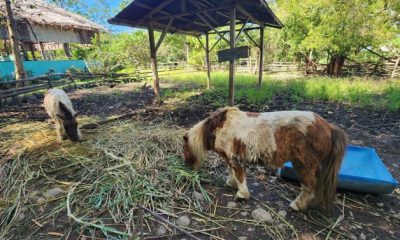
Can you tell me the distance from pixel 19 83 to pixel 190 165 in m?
10.2

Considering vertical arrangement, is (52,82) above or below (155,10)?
below

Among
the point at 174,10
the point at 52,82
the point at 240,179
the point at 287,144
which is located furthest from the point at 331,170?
the point at 52,82

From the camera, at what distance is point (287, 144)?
7.42ft

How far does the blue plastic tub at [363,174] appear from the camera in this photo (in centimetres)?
252

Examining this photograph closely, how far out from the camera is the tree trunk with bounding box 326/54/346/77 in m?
15.4

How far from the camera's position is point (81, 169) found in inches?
132

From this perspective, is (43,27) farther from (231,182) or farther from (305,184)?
(305,184)

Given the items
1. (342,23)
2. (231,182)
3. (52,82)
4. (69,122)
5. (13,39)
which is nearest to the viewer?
(231,182)

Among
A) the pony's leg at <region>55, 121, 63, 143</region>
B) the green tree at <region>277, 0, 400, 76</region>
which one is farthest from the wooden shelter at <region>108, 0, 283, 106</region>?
the green tree at <region>277, 0, 400, 76</region>

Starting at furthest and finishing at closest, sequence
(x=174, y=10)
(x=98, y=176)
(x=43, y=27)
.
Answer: (x=43, y=27)
(x=174, y=10)
(x=98, y=176)

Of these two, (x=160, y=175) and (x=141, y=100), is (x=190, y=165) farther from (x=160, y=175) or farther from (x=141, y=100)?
(x=141, y=100)

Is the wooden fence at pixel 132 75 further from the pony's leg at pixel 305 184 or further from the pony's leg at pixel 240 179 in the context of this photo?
the pony's leg at pixel 305 184

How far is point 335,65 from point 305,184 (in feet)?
53.9

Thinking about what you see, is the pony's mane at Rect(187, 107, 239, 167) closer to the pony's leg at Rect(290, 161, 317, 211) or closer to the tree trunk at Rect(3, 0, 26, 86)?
the pony's leg at Rect(290, 161, 317, 211)
